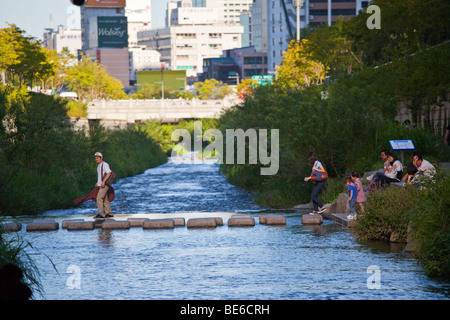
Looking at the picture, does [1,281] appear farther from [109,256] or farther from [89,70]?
[89,70]

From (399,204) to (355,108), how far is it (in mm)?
13400

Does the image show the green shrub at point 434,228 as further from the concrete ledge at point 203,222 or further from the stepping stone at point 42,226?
the stepping stone at point 42,226

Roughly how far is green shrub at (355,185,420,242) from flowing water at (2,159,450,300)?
402mm

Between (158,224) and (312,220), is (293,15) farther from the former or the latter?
(158,224)

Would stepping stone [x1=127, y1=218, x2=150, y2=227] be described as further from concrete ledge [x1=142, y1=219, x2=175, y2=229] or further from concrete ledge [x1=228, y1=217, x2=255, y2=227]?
concrete ledge [x1=228, y1=217, x2=255, y2=227]

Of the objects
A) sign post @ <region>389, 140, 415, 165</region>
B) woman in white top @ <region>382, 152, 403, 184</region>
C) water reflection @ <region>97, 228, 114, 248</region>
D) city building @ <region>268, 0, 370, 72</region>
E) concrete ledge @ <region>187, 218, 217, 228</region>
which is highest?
city building @ <region>268, 0, 370, 72</region>

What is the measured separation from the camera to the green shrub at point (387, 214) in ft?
51.3

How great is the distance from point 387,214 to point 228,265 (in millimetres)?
3921

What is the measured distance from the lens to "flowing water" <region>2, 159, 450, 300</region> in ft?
37.6

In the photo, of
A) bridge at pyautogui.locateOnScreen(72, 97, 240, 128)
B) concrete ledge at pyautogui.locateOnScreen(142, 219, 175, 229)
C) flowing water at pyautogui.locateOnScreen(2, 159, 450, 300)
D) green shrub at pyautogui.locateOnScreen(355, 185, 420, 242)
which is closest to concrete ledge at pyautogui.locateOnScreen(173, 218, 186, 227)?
concrete ledge at pyautogui.locateOnScreen(142, 219, 175, 229)

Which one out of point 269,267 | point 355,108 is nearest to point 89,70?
point 355,108

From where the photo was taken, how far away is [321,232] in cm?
1834

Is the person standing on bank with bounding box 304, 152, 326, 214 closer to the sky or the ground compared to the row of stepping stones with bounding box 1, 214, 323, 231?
closer to the sky

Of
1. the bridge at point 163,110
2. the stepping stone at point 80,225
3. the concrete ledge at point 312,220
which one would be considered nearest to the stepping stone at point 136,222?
the stepping stone at point 80,225
